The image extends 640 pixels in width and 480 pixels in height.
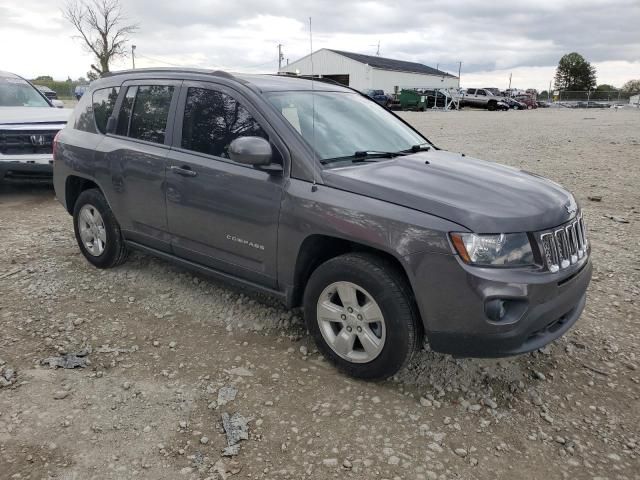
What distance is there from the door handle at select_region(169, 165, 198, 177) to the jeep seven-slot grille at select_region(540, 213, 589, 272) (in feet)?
7.69

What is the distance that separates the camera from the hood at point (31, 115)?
762 centimetres

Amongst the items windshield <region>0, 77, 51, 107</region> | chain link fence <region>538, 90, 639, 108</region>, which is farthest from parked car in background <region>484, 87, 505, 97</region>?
windshield <region>0, 77, 51, 107</region>

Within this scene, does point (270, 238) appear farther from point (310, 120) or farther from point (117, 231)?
point (117, 231)

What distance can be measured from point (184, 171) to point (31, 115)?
5.64 meters

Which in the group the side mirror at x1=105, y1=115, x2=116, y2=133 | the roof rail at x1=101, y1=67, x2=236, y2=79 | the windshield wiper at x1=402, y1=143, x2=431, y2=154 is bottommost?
the windshield wiper at x1=402, y1=143, x2=431, y2=154

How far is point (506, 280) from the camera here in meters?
2.66

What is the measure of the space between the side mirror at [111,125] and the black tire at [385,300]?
2.49m

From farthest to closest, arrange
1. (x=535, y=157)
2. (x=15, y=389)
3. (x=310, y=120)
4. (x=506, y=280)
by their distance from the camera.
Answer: (x=535, y=157)
(x=310, y=120)
(x=15, y=389)
(x=506, y=280)

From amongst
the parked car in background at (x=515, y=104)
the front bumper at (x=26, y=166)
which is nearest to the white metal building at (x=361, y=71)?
the parked car in background at (x=515, y=104)

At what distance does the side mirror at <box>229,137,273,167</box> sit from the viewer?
3217 millimetres

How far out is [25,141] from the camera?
24.8ft

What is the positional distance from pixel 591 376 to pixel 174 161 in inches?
127

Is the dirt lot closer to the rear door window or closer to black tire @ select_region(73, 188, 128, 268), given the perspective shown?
black tire @ select_region(73, 188, 128, 268)

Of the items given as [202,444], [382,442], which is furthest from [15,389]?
[382,442]
